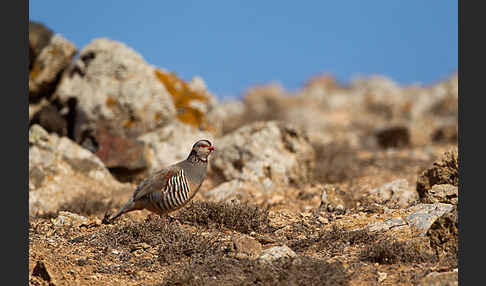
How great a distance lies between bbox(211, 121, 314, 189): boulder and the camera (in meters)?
10.2

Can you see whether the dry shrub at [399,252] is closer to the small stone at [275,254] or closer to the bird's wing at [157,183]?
the small stone at [275,254]

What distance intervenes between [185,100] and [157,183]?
6.41m

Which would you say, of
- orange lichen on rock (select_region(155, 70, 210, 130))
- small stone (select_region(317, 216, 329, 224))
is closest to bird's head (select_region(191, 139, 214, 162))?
small stone (select_region(317, 216, 329, 224))

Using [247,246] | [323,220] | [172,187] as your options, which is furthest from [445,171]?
[172,187]

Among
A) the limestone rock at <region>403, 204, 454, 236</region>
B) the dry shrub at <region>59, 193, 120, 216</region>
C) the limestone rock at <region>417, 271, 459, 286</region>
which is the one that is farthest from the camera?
the dry shrub at <region>59, 193, 120, 216</region>

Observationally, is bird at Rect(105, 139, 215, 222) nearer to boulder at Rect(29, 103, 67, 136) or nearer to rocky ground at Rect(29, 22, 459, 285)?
rocky ground at Rect(29, 22, 459, 285)

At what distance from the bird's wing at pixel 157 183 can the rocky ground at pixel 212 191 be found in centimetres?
34

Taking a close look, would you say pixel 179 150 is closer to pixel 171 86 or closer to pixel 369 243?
pixel 171 86

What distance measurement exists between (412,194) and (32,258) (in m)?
4.99

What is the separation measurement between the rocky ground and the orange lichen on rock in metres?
0.03

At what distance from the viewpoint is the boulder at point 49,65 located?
12.5 m

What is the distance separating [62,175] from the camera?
10.3 m

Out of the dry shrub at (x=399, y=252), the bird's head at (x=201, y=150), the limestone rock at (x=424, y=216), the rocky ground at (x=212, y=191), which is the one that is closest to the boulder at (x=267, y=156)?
the rocky ground at (x=212, y=191)

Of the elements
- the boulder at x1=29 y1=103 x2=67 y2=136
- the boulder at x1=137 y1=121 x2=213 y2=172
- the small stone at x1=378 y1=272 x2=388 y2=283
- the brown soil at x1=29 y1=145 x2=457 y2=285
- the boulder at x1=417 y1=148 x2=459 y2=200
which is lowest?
the small stone at x1=378 y1=272 x2=388 y2=283
